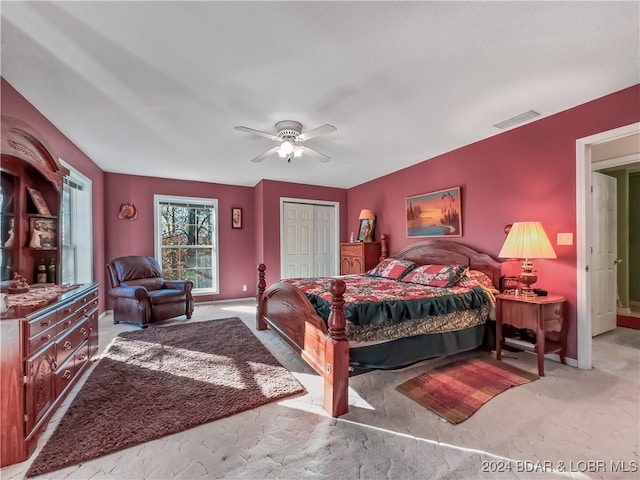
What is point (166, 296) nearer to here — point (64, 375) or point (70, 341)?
point (70, 341)

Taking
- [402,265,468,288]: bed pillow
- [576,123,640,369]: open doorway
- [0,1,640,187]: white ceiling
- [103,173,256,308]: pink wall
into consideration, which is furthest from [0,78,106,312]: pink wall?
[576,123,640,369]: open doorway

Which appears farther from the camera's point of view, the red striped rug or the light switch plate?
the light switch plate

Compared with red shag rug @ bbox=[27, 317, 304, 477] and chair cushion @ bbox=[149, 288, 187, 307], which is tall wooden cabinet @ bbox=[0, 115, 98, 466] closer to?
red shag rug @ bbox=[27, 317, 304, 477]

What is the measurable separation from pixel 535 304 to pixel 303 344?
2.11 m

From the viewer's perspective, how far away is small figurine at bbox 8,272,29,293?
81.7 inches

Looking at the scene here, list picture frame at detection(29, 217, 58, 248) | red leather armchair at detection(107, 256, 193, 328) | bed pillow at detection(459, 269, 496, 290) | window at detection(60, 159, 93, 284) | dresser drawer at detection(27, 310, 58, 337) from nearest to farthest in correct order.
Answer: dresser drawer at detection(27, 310, 58, 337) < picture frame at detection(29, 217, 58, 248) < bed pillow at detection(459, 269, 496, 290) < window at detection(60, 159, 93, 284) < red leather armchair at detection(107, 256, 193, 328)

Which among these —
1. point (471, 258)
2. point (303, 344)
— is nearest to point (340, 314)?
point (303, 344)

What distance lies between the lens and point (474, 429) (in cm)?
178

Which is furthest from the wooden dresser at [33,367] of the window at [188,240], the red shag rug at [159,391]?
the window at [188,240]

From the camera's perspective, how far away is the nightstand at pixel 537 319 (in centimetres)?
248

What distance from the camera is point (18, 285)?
211 centimetres

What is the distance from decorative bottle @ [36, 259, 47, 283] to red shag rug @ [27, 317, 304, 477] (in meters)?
0.92

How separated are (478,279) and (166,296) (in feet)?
13.6

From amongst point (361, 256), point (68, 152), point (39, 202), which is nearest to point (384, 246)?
point (361, 256)
